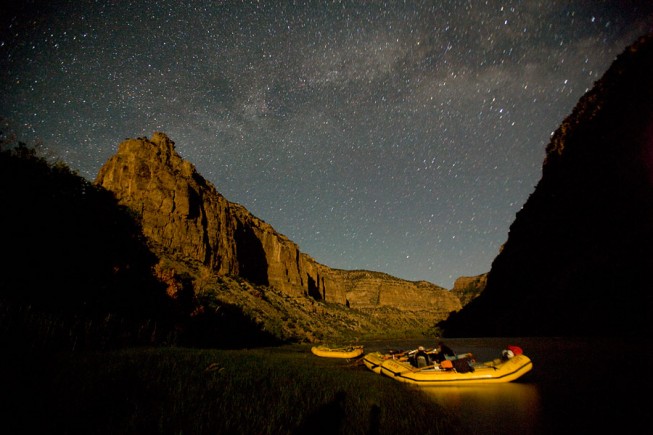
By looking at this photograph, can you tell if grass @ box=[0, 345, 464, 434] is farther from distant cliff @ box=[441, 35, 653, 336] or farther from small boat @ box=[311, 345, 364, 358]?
distant cliff @ box=[441, 35, 653, 336]

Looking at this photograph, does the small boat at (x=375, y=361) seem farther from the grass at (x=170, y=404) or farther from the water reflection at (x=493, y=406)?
the grass at (x=170, y=404)

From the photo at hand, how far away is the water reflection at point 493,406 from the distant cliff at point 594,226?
124ft

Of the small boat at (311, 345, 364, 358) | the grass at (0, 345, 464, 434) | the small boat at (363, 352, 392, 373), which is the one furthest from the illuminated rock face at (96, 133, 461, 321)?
the grass at (0, 345, 464, 434)

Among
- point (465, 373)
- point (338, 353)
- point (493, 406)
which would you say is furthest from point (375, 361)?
point (338, 353)

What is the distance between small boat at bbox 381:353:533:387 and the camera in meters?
14.2

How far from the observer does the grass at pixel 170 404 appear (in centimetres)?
404

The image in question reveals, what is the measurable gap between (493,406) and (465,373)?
3.64 metres

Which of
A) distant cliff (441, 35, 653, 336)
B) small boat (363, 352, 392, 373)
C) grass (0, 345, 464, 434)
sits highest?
distant cliff (441, 35, 653, 336)

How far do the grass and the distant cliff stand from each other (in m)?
47.1

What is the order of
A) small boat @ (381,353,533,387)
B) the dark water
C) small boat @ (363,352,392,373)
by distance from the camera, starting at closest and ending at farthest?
1. the dark water
2. small boat @ (381,353,533,387)
3. small boat @ (363,352,392,373)

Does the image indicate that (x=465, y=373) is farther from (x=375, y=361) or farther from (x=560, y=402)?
(x=375, y=361)

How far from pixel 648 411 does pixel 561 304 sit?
48104 millimetres

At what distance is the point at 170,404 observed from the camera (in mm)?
5336

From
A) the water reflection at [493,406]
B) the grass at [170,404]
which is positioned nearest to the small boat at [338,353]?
the water reflection at [493,406]
